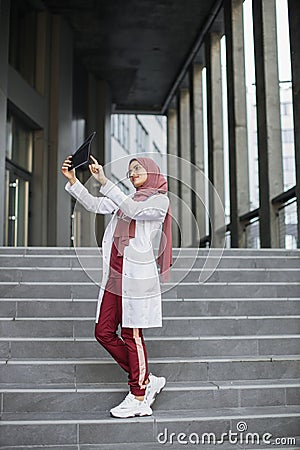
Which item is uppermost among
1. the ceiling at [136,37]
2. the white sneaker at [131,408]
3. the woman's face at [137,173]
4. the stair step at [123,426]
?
the ceiling at [136,37]

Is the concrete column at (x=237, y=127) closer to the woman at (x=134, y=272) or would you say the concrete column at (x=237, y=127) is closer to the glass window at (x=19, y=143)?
the glass window at (x=19, y=143)

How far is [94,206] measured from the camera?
13.4ft

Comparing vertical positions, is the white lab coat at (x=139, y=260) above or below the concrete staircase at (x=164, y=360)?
above

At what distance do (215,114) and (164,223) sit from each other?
33.6 feet

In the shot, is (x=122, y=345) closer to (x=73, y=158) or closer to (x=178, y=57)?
(x=73, y=158)

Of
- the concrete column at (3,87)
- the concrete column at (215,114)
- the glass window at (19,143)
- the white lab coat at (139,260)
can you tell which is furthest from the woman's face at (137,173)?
the concrete column at (215,114)

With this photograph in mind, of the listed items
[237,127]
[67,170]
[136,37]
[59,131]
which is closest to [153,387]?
[67,170]

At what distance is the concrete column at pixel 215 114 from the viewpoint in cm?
1362

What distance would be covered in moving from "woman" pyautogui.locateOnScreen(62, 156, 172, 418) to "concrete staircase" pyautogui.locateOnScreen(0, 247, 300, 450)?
4.7 inches

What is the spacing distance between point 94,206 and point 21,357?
1465mm

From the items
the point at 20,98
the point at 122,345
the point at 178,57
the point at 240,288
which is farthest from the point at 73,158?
the point at 178,57

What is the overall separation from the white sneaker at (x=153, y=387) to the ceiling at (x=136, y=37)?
1029cm

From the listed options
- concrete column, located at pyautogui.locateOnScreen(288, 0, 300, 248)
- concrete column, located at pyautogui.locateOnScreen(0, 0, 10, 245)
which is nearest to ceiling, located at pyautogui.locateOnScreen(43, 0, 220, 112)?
concrete column, located at pyautogui.locateOnScreen(0, 0, 10, 245)

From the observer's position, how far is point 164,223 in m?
4.05
